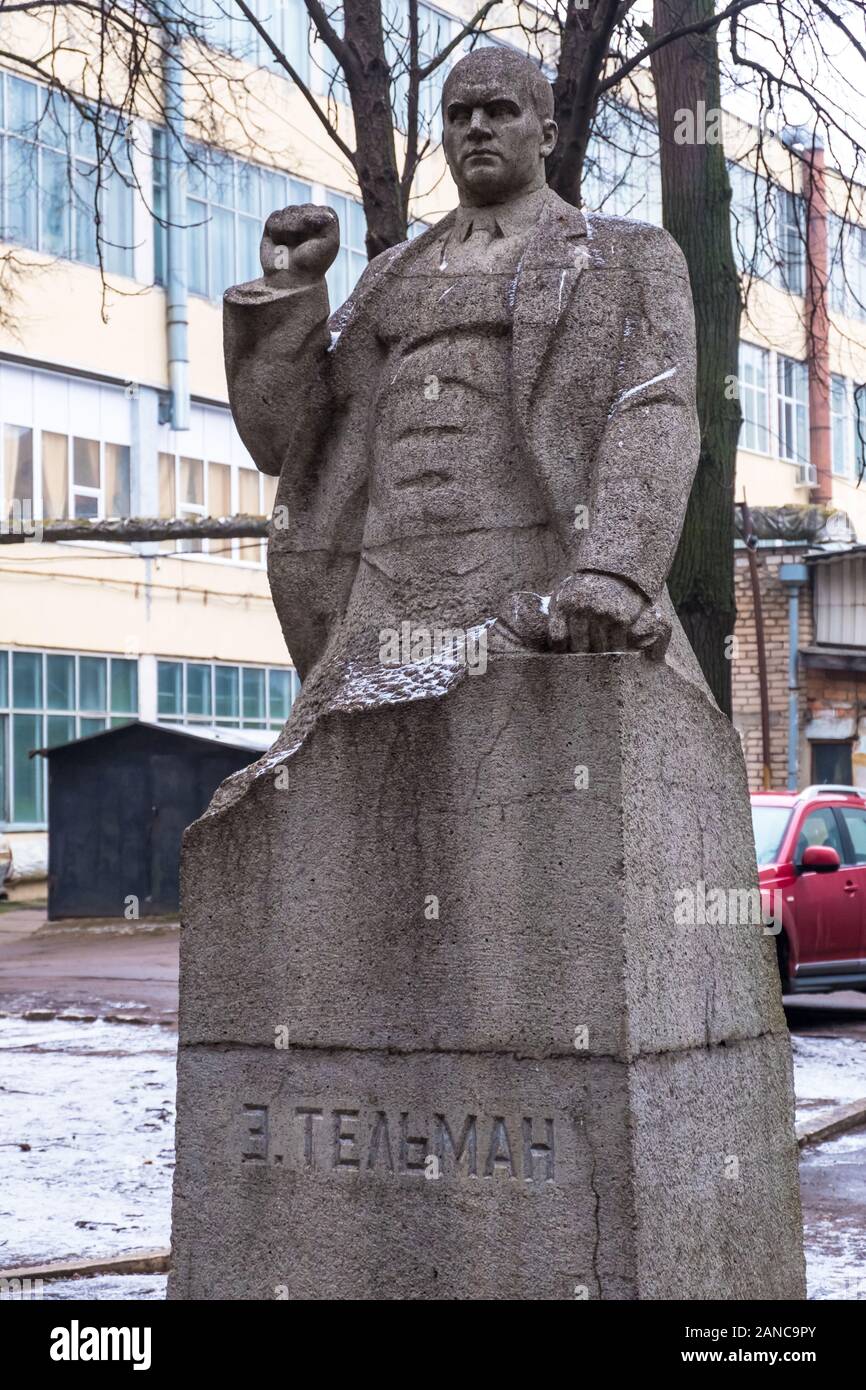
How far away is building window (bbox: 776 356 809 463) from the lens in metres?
44.2

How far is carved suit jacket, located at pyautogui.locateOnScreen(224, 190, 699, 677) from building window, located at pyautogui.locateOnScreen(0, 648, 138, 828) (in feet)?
80.3

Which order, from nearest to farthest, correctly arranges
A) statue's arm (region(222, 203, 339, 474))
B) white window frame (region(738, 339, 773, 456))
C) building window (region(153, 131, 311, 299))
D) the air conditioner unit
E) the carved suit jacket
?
the carved suit jacket
statue's arm (region(222, 203, 339, 474))
building window (region(153, 131, 311, 299))
white window frame (region(738, 339, 773, 456))
the air conditioner unit

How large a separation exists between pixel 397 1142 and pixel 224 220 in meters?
29.9

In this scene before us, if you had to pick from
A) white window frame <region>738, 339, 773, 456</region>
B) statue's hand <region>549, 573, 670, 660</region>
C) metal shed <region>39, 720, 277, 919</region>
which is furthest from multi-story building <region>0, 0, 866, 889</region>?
statue's hand <region>549, 573, 670, 660</region>

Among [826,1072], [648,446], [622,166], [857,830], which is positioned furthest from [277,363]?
[622,166]

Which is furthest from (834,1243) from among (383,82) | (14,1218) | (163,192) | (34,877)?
(163,192)

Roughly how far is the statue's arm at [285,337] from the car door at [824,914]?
35.1 feet

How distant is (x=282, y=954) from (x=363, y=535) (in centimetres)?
106

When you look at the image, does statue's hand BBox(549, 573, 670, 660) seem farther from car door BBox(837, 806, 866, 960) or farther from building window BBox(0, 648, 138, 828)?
building window BBox(0, 648, 138, 828)

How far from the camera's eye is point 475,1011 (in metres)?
4.66

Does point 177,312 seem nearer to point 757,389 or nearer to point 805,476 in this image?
point 757,389

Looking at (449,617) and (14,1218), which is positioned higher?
(449,617)

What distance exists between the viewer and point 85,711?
104ft

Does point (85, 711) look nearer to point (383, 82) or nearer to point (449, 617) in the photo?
point (383, 82)
